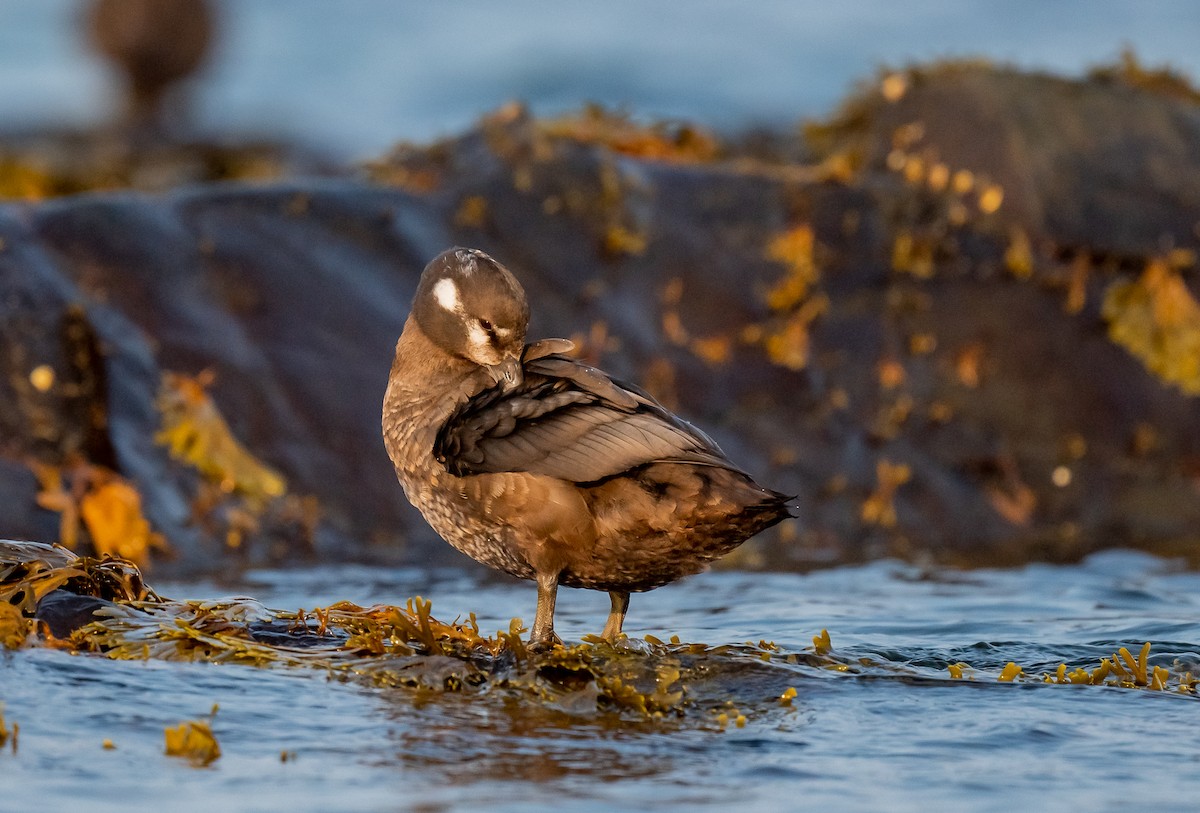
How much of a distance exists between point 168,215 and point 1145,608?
5.03 metres

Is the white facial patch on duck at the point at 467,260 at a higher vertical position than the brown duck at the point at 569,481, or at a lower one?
higher

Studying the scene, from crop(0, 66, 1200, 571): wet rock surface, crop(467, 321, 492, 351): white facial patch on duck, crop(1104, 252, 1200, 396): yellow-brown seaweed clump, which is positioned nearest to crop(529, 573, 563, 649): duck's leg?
crop(467, 321, 492, 351): white facial patch on duck

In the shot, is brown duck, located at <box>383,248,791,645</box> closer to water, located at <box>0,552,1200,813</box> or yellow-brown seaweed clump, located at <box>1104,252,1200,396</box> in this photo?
water, located at <box>0,552,1200,813</box>

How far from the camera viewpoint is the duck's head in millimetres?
5430

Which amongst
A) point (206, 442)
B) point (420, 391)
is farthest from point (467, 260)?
point (206, 442)

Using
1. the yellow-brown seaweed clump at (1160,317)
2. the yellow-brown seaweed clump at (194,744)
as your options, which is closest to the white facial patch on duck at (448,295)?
the yellow-brown seaweed clump at (194,744)

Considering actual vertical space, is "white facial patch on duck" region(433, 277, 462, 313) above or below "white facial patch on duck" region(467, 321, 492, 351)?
above

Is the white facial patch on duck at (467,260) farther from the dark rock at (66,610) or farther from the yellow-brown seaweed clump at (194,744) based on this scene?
the yellow-brown seaweed clump at (194,744)

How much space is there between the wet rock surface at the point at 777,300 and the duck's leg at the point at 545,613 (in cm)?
284

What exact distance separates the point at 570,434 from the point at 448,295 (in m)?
0.83

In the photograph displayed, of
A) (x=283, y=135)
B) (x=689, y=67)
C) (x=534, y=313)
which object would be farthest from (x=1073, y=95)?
(x=689, y=67)

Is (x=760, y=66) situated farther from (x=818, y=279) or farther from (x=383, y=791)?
(x=383, y=791)

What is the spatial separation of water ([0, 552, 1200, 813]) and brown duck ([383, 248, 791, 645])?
0.44m

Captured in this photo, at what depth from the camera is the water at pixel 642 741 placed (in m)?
4.00
